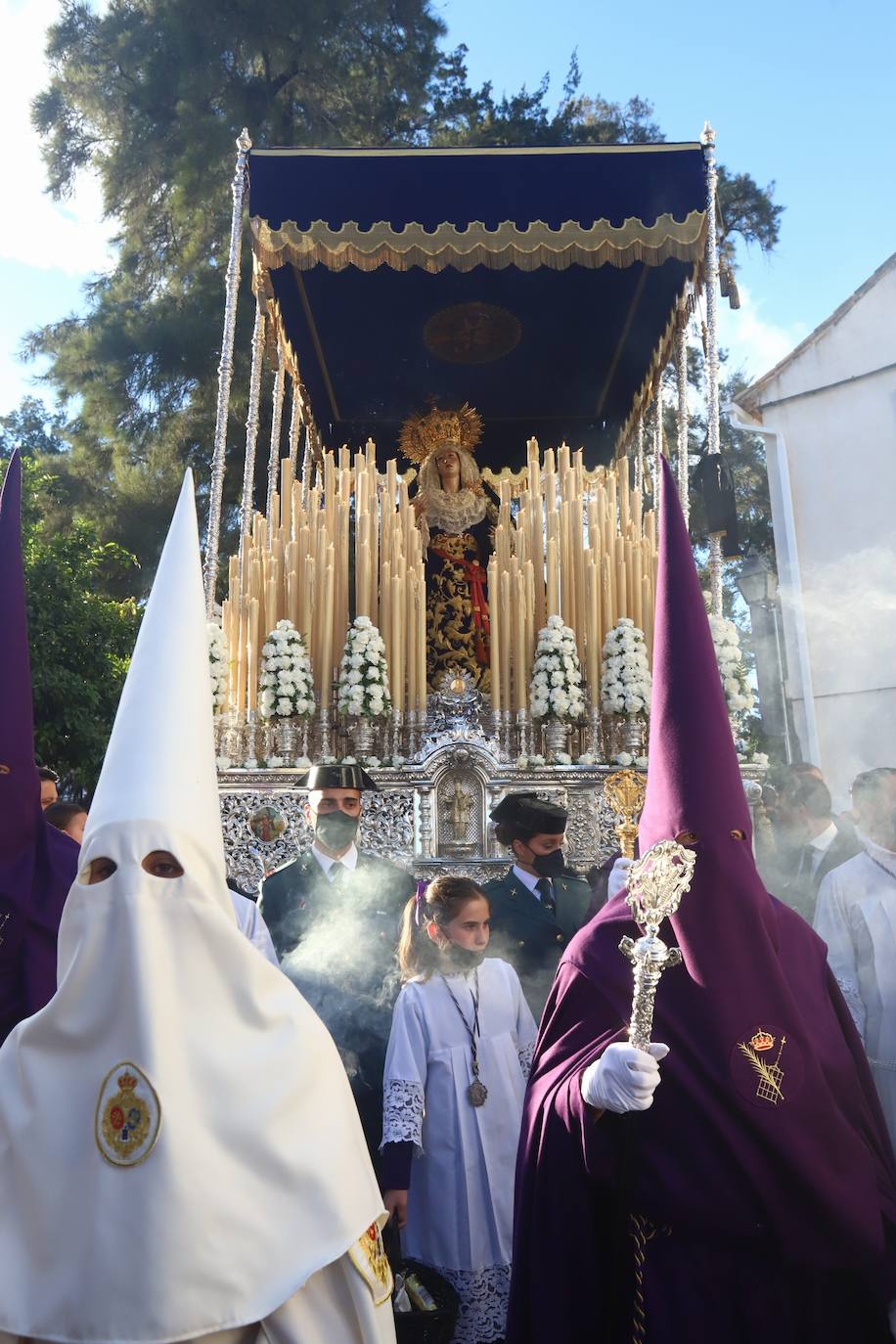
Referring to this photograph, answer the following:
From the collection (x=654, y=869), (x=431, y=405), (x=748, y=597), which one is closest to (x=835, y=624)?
(x=748, y=597)

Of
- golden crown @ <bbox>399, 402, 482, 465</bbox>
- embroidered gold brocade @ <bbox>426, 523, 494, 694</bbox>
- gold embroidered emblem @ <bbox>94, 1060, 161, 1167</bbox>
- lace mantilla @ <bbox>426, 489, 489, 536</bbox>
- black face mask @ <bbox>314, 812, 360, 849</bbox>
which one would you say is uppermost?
golden crown @ <bbox>399, 402, 482, 465</bbox>

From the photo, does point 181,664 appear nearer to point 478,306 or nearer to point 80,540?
point 478,306

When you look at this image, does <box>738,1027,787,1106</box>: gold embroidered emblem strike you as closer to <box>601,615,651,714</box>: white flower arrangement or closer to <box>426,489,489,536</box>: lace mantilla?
<box>601,615,651,714</box>: white flower arrangement

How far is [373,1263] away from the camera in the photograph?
70.4 inches

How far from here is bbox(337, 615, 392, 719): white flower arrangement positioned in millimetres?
6262

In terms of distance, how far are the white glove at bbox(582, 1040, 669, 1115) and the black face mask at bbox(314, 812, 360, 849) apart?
7.93ft

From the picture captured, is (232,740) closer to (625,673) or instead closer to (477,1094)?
(625,673)

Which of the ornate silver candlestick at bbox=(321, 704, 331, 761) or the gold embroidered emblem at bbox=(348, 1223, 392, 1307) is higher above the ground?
the ornate silver candlestick at bbox=(321, 704, 331, 761)

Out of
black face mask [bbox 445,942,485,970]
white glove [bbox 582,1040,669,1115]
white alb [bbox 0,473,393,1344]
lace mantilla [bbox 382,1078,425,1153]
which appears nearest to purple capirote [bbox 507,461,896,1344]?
white glove [bbox 582,1040,669,1115]

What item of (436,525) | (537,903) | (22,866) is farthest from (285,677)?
(22,866)

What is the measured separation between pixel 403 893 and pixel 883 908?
196 cm

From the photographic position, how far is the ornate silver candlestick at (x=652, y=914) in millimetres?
2004

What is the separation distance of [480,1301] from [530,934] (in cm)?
136

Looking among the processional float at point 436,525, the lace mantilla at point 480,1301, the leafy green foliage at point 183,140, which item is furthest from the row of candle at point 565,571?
the leafy green foliage at point 183,140
